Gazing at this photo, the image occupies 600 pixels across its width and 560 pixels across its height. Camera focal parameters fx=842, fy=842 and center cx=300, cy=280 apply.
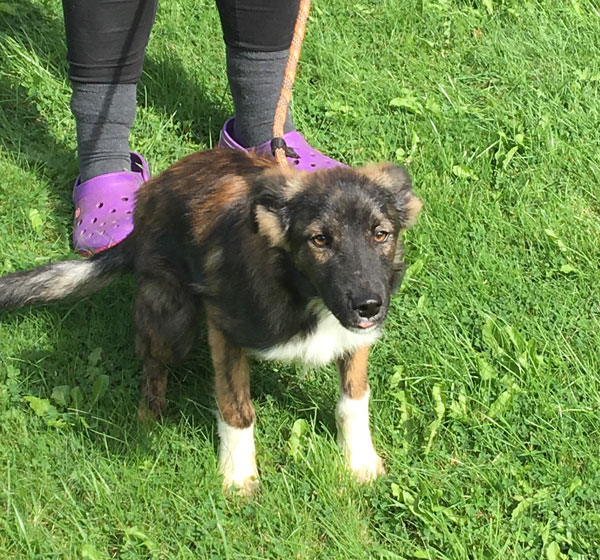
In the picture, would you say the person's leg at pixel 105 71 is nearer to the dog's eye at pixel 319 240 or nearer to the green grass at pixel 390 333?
the green grass at pixel 390 333

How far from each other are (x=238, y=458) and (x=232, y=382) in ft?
0.97

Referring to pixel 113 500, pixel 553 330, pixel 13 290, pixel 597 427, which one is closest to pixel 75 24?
pixel 13 290

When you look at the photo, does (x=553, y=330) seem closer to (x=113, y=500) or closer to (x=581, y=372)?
(x=581, y=372)

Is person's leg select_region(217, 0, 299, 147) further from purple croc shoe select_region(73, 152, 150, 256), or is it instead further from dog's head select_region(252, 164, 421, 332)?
dog's head select_region(252, 164, 421, 332)

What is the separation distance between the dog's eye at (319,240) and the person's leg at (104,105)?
1.62 meters

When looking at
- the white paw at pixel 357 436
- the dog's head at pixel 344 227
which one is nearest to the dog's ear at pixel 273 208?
the dog's head at pixel 344 227

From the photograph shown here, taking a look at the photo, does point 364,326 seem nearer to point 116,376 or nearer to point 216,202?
point 216,202

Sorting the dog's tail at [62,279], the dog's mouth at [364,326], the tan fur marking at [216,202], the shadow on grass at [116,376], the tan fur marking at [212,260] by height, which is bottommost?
the shadow on grass at [116,376]

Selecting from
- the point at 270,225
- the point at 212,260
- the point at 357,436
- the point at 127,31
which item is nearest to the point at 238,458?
the point at 357,436

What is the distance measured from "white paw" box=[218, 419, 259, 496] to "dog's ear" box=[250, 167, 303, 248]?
78cm

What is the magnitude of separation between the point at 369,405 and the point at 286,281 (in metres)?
0.77

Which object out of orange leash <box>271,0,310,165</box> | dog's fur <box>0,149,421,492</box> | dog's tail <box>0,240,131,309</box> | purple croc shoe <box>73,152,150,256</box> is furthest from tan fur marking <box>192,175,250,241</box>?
purple croc shoe <box>73,152,150,256</box>

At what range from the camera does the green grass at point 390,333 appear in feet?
10.1

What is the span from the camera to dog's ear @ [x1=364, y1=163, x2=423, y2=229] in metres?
3.11
